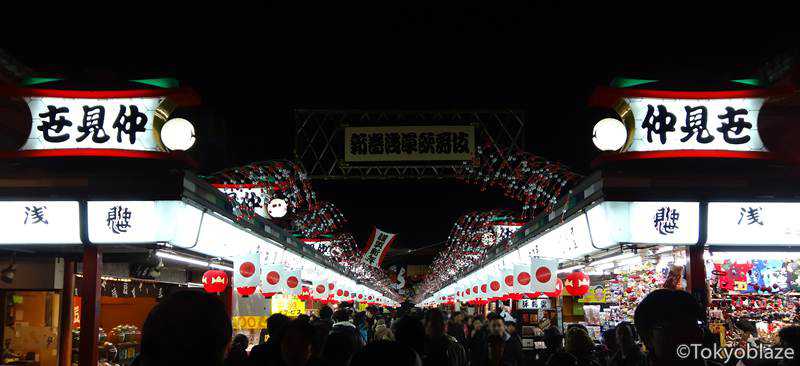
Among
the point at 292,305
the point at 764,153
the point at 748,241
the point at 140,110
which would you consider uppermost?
the point at 140,110

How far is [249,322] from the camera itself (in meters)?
18.2

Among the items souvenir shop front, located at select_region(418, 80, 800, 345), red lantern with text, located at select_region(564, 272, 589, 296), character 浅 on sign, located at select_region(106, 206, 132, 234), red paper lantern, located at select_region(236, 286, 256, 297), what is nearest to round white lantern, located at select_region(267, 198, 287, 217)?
red paper lantern, located at select_region(236, 286, 256, 297)

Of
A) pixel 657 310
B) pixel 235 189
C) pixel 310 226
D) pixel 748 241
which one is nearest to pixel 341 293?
pixel 310 226

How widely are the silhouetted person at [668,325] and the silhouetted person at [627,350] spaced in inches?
199

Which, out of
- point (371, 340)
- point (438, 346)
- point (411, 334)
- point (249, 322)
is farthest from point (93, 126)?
point (249, 322)

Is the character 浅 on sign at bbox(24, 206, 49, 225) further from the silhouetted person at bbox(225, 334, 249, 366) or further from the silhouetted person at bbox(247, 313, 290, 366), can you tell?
the silhouetted person at bbox(247, 313, 290, 366)

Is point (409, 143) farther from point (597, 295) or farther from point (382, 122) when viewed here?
point (597, 295)

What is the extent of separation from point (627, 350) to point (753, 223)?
210 centimetres

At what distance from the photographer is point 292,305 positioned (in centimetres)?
2534

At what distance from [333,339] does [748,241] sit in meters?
4.90

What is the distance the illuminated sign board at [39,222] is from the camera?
7801mm

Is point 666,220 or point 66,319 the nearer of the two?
point 666,220

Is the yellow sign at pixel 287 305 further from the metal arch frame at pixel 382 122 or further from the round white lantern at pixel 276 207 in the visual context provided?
the metal arch frame at pixel 382 122

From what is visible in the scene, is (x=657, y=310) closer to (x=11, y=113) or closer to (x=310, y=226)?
(x=11, y=113)
